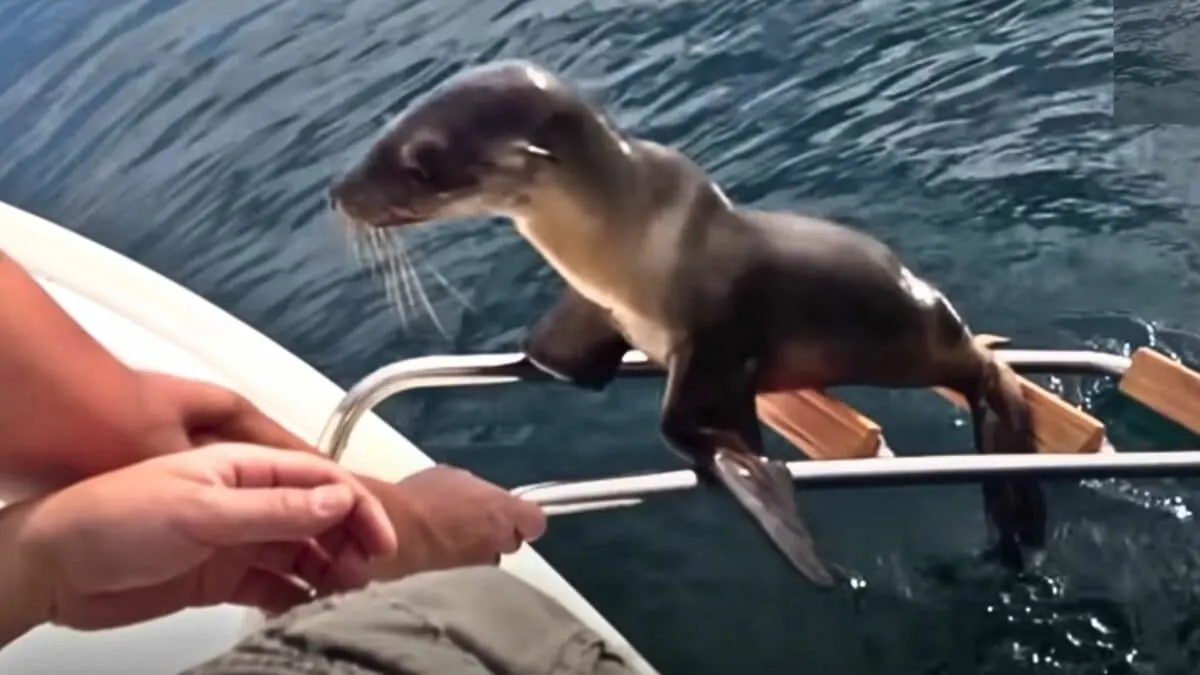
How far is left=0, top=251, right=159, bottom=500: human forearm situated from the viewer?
1.67ft

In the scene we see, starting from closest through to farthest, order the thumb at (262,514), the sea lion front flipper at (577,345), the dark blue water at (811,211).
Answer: the thumb at (262,514), the sea lion front flipper at (577,345), the dark blue water at (811,211)

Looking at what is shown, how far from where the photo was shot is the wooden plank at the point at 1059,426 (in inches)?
27.3

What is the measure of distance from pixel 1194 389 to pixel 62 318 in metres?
0.49

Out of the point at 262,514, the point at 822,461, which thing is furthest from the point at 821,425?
the point at 262,514

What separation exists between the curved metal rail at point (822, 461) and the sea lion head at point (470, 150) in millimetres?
142

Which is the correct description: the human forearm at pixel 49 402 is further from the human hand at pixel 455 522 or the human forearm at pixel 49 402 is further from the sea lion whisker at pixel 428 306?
the sea lion whisker at pixel 428 306

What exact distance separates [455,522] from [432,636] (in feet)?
0.37

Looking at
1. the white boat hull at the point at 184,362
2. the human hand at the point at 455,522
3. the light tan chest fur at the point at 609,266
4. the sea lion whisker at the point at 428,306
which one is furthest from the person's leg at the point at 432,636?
the sea lion whisker at the point at 428,306

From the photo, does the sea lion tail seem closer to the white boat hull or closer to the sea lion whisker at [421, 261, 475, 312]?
the white boat hull

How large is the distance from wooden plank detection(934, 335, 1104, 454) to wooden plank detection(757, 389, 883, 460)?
0.04 metres

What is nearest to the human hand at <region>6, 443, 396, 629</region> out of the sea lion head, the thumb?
the thumb

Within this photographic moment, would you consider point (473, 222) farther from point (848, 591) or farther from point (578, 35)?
point (848, 591)

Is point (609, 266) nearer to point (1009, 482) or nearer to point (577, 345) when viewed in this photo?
point (577, 345)

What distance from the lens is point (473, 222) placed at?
914 millimetres
